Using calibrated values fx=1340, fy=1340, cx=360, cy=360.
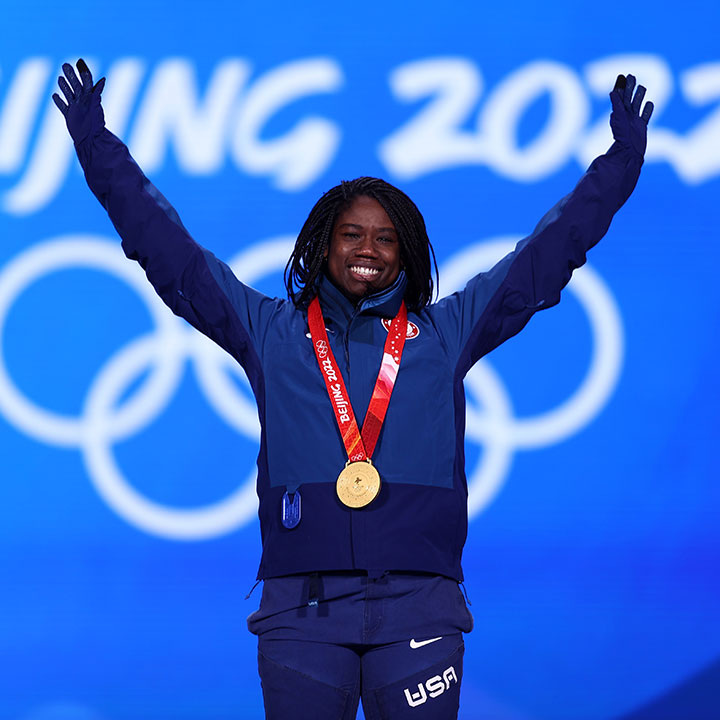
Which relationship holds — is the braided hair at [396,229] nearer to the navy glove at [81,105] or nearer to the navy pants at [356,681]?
the navy glove at [81,105]

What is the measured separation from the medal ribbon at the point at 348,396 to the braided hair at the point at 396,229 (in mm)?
119

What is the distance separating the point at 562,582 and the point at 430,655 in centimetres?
213

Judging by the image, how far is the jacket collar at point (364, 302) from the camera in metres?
2.27

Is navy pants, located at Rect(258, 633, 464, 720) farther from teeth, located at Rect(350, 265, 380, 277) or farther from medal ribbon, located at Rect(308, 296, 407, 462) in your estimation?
teeth, located at Rect(350, 265, 380, 277)

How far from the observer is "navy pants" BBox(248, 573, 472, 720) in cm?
204

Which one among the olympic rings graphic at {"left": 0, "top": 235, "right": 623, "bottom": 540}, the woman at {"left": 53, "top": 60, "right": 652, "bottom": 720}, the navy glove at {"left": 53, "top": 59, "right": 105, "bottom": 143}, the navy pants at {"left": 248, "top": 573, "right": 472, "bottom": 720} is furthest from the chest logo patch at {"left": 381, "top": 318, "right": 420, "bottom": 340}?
the olympic rings graphic at {"left": 0, "top": 235, "right": 623, "bottom": 540}

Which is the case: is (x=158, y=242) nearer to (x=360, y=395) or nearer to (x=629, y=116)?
(x=360, y=395)

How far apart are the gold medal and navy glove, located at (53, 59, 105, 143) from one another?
0.72m

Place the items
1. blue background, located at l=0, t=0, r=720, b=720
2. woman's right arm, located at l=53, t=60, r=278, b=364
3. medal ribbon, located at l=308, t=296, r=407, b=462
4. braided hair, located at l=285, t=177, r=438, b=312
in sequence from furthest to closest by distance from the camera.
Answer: blue background, located at l=0, t=0, r=720, b=720 < braided hair, located at l=285, t=177, r=438, b=312 < woman's right arm, located at l=53, t=60, r=278, b=364 < medal ribbon, located at l=308, t=296, r=407, b=462

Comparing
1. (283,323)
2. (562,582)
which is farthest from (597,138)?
(283,323)

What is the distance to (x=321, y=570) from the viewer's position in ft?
6.89

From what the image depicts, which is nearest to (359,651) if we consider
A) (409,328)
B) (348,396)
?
(348,396)

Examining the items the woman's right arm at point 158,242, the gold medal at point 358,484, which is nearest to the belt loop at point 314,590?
the gold medal at point 358,484

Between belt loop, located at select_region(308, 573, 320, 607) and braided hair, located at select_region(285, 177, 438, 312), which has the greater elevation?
braided hair, located at select_region(285, 177, 438, 312)
